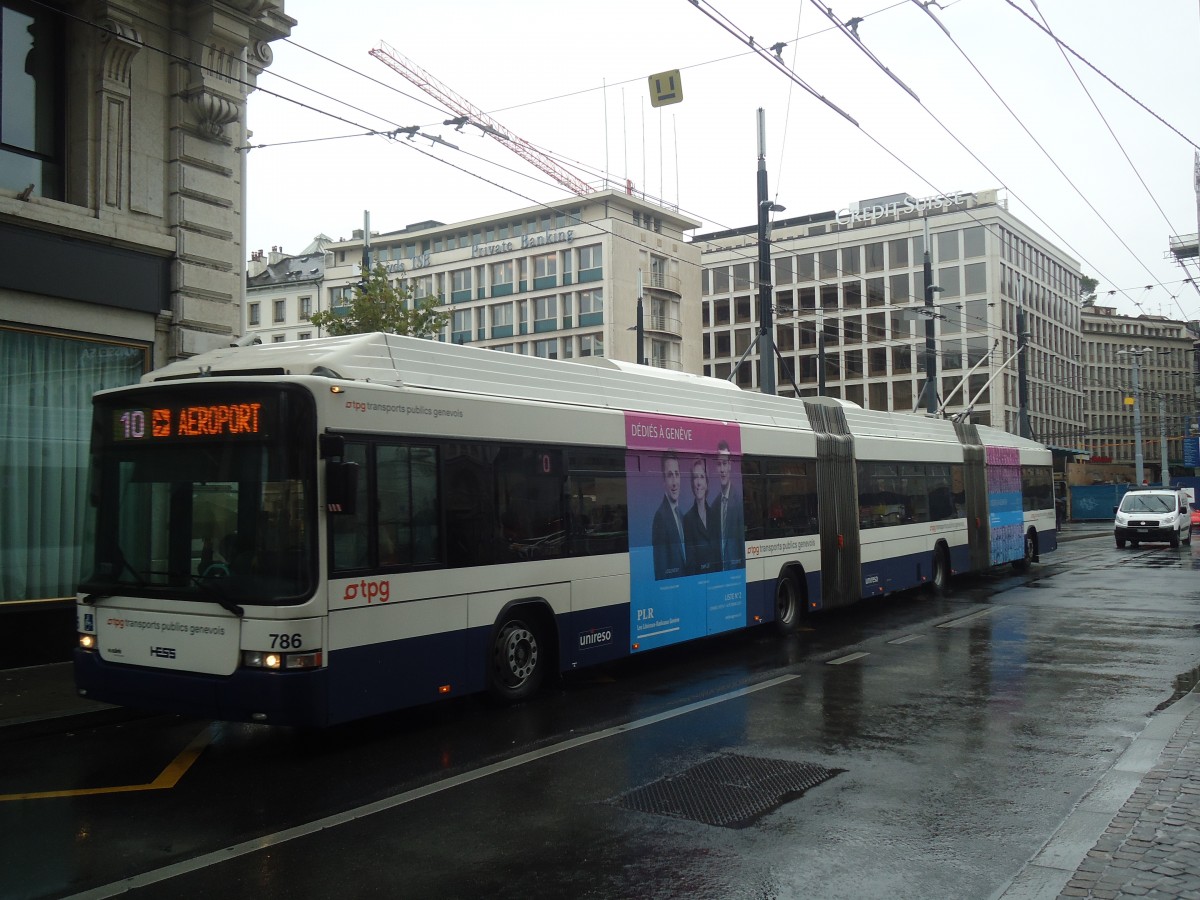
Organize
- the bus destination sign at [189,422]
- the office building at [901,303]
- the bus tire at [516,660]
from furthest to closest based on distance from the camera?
1. the office building at [901,303]
2. the bus tire at [516,660]
3. the bus destination sign at [189,422]

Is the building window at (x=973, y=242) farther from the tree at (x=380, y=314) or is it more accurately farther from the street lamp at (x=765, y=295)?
the street lamp at (x=765, y=295)

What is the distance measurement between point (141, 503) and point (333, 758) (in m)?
2.39

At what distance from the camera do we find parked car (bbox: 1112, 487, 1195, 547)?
34.8m

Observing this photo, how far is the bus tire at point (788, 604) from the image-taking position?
46.4 feet

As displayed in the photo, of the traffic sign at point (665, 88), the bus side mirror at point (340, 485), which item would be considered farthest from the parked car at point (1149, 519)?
the bus side mirror at point (340, 485)

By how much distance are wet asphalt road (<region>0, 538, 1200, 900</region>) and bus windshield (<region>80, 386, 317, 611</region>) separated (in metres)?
1.34

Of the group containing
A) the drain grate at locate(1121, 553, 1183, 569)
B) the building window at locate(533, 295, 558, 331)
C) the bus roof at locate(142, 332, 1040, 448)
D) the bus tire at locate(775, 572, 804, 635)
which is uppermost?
the building window at locate(533, 295, 558, 331)

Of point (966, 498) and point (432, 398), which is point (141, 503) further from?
point (966, 498)

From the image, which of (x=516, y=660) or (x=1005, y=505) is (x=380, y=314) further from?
(x=516, y=660)

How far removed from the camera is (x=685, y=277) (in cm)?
7862

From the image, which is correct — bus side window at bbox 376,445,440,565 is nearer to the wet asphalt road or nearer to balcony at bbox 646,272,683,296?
the wet asphalt road

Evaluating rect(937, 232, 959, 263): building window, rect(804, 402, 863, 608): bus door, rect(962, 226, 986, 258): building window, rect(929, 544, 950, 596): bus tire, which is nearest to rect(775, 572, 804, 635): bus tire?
rect(804, 402, 863, 608): bus door

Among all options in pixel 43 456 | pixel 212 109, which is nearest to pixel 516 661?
pixel 43 456

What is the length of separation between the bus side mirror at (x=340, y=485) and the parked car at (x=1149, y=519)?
33628mm
